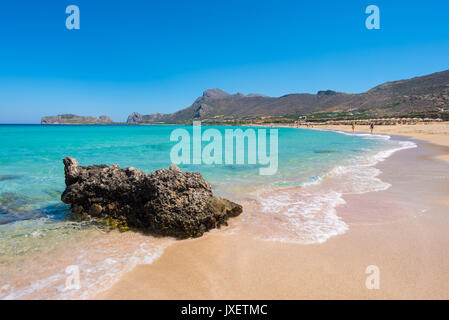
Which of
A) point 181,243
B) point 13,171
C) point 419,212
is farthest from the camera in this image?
point 13,171

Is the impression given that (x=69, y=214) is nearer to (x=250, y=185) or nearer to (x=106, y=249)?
(x=106, y=249)

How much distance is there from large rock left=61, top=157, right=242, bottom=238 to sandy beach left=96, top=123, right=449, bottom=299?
41cm

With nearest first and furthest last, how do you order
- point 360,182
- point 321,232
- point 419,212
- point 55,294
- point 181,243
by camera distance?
point 55,294, point 181,243, point 321,232, point 419,212, point 360,182

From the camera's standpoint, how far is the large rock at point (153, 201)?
5.85m

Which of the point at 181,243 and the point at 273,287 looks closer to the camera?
the point at 273,287

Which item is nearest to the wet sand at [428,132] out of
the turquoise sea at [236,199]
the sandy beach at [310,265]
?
the turquoise sea at [236,199]

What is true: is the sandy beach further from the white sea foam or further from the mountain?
the mountain

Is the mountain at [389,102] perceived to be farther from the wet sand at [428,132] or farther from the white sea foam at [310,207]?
the white sea foam at [310,207]

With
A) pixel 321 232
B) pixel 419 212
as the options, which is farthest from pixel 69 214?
pixel 419 212

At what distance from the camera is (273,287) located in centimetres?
375

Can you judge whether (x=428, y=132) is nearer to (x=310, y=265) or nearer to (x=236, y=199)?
(x=236, y=199)

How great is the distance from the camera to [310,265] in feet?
14.3

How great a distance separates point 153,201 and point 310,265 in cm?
381
